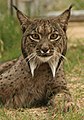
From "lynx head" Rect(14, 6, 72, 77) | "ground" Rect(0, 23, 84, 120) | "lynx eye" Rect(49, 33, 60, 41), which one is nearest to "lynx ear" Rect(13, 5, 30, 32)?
"lynx head" Rect(14, 6, 72, 77)

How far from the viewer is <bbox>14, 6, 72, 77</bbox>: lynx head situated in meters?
6.10

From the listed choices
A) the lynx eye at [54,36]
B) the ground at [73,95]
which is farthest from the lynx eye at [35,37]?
the ground at [73,95]

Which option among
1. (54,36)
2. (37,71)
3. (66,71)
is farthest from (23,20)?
(66,71)

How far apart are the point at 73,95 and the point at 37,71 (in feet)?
2.23

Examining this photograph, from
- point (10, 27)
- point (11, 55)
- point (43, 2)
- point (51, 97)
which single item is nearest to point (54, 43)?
point (51, 97)

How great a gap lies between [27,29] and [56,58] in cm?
47

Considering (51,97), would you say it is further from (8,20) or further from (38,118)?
(8,20)

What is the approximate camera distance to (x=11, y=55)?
9070mm

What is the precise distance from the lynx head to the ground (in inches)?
19.2

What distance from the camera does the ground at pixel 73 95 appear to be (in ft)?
19.3

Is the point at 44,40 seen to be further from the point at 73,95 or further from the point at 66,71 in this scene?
the point at 66,71

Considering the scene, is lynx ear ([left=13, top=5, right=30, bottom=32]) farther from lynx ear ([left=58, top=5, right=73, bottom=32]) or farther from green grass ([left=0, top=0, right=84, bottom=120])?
→ green grass ([left=0, top=0, right=84, bottom=120])

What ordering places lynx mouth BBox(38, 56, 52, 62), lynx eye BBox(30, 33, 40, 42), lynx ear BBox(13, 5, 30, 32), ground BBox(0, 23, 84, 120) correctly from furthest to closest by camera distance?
lynx ear BBox(13, 5, 30, 32), lynx eye BBox(30, 33, 40, 42), lynx mouth BBox(38, 56, 52, 62), ground BBox(0, 23, 84, 120)

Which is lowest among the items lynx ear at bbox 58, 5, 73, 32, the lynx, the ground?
the ground
